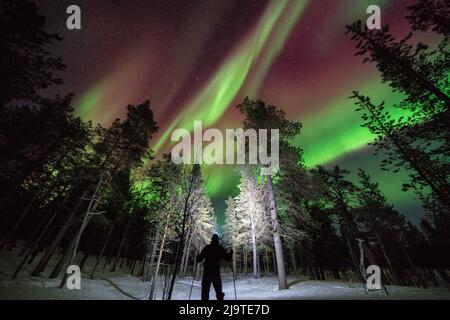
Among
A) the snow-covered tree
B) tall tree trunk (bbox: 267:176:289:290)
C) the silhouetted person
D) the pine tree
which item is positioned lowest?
the silhouetted person

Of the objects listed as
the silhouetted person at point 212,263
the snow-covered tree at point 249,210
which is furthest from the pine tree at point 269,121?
the silhouetted person at point 212,263

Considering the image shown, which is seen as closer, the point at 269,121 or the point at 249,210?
the point at 269,121

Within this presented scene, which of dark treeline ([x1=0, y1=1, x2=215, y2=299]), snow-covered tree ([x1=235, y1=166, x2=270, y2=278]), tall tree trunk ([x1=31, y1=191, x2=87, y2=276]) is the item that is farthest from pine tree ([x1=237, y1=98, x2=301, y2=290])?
tall tree trunk ([x1=31, y1=191, x2=87, y2=276])

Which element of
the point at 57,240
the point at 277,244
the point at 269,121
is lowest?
the point at 277,244

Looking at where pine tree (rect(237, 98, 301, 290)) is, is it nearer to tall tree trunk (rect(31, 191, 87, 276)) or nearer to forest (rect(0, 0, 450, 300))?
forest (rect(0, 0, 450, 300))

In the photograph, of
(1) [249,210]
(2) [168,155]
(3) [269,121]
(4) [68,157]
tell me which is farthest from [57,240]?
(3) [269,121]

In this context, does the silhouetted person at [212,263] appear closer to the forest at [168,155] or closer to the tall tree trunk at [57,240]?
the forest at [168,155]

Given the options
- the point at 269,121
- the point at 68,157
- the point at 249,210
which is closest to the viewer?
the point at 269,121

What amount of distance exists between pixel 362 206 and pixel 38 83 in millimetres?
37303

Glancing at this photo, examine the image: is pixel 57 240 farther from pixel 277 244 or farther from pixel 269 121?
pixel 269 121
